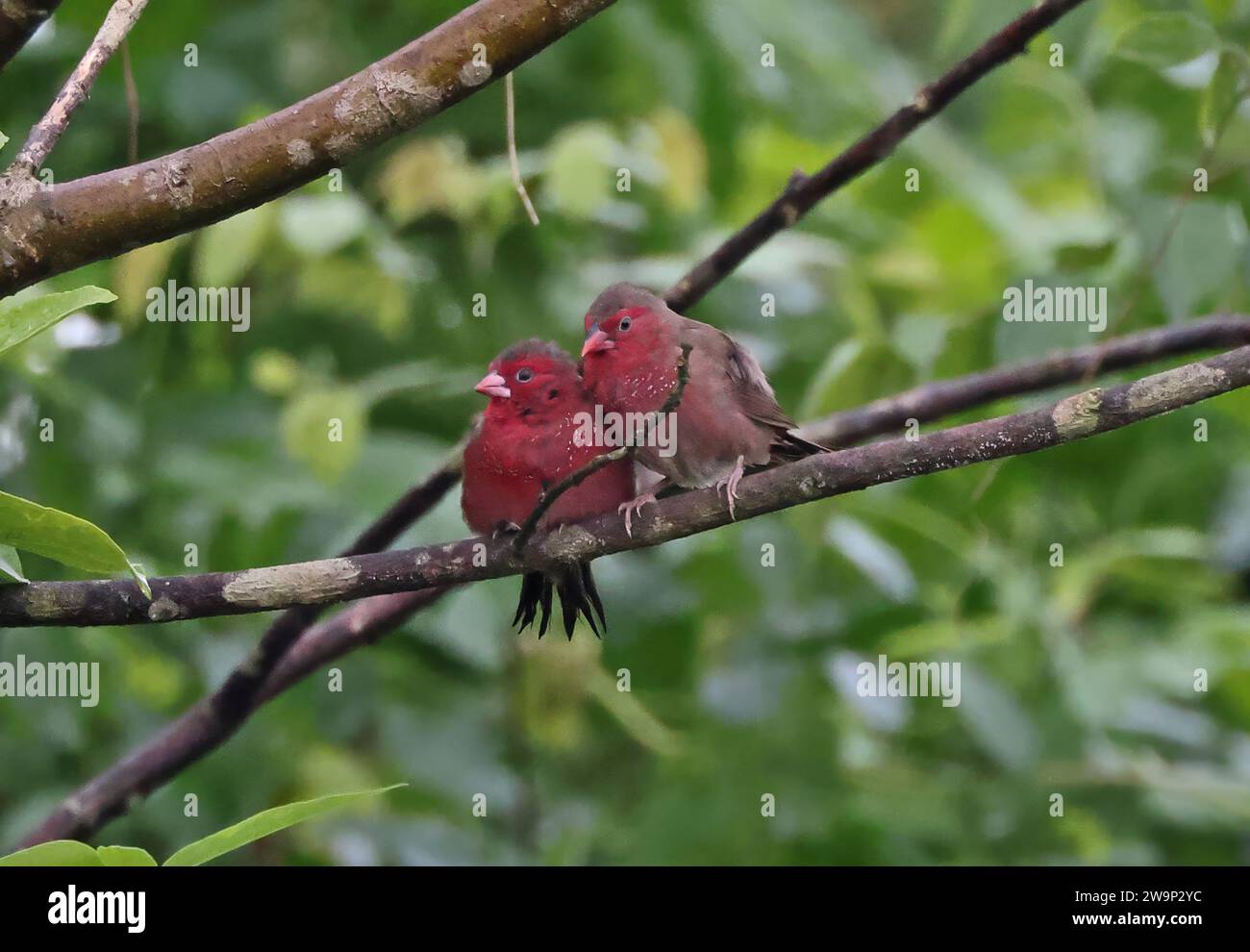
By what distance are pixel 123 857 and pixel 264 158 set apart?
0.84 metres

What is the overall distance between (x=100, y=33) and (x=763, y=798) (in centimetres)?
280

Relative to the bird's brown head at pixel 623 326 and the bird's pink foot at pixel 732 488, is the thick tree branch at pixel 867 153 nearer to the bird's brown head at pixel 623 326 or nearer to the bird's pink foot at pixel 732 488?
the bird's brown head at pixel 623 326

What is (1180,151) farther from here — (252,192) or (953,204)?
(252,192)

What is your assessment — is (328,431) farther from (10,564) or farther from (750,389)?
(10,564)

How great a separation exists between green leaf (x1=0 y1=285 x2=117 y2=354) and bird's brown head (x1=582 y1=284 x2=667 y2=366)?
0.96 meters

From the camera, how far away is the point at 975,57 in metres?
2.49

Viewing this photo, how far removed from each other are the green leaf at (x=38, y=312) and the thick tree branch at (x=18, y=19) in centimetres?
32

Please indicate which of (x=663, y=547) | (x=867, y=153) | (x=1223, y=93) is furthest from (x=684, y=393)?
(x=663, y=547)

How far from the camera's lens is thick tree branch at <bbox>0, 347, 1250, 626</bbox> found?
70.4 inches

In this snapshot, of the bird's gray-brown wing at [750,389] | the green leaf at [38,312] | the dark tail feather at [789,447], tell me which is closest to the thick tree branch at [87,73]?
the green leaf at [38,312]

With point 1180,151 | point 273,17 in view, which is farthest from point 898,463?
point 273,17

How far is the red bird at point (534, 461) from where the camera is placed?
2.38 meters

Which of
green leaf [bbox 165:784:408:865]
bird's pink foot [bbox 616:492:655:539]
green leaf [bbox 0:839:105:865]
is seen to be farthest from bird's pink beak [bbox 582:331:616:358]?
green leaf [bbox 0:839:105:865]

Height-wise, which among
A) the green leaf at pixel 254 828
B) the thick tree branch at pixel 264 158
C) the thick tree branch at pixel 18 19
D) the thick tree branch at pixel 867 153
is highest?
the thick tree branch at pixel 867 153
